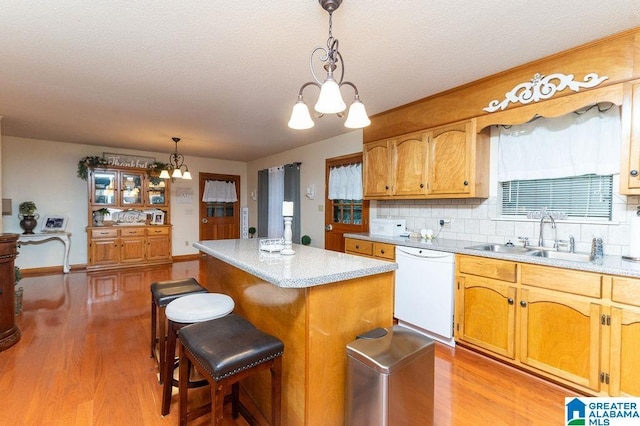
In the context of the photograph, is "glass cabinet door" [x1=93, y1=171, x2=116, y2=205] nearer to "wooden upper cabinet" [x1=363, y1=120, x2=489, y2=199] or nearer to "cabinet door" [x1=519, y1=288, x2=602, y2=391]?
"wooden upper cabinet" [x1=363, y1=120, x2=489, y2=199]

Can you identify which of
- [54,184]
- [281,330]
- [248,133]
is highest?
[248,133]

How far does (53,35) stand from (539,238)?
13.3ft

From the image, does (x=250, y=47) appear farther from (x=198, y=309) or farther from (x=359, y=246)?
(x=359, y=246)

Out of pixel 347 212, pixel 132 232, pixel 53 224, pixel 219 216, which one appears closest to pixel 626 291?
pixel 347 212

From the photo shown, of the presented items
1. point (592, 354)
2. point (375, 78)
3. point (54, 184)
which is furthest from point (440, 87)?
point (54, 184)

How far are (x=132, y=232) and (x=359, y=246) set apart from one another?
4640 mm

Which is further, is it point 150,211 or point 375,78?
point 150,211

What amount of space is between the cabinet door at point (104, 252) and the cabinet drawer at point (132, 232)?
0.56 ft

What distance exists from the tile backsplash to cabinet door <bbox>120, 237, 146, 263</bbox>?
4.65m

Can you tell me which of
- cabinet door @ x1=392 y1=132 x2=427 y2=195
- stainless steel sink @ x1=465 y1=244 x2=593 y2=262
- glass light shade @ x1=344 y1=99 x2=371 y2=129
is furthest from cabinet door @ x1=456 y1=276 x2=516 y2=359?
glass light shade @ x1=344 y1=99 x2=371 y2=129

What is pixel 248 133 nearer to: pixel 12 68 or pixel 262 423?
Answer: pixel 12 68

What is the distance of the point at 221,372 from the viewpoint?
124cm

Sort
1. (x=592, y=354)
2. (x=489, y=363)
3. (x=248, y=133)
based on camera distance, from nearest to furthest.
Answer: (x=592, y=354) < (x=489, y=363) < (x=248, y=133)

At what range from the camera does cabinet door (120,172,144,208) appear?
229 inches
